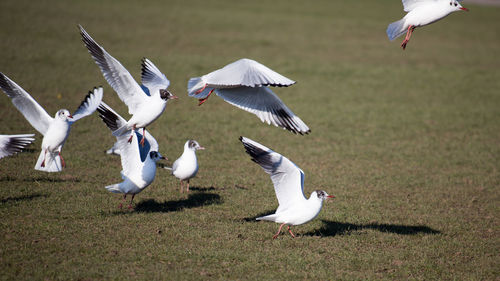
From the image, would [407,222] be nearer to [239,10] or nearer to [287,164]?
[287,164]

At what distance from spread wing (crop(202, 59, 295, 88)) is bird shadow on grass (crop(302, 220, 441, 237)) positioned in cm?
241

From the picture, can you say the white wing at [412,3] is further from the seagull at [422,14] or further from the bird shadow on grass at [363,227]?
the bird shadow on grass at [363,227]

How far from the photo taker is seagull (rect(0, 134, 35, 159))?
25.7ft

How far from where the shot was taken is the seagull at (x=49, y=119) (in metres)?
8.31

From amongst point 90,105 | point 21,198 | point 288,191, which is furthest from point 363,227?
point 21,198

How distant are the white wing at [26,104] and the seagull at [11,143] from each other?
0.72 m

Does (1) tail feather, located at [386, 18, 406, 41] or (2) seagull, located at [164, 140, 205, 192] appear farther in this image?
(2) seagull, located at [164, 140, 205, 192]

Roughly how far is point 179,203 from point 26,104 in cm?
289

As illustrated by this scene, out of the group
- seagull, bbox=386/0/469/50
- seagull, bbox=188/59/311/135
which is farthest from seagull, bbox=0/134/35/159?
seagull, bbox=386/0/469/50

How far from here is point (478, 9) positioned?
38969 mm

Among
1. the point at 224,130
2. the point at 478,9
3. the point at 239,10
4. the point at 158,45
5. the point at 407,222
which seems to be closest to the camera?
the point at 407,222

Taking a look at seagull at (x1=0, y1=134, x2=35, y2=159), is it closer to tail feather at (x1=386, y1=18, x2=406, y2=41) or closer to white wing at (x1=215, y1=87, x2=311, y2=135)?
white wing at (x1=215, y1=87, x2=311, y2=135)

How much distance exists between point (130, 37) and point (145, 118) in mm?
17824

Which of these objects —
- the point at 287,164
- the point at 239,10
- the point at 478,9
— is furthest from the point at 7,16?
the point at 478,9
